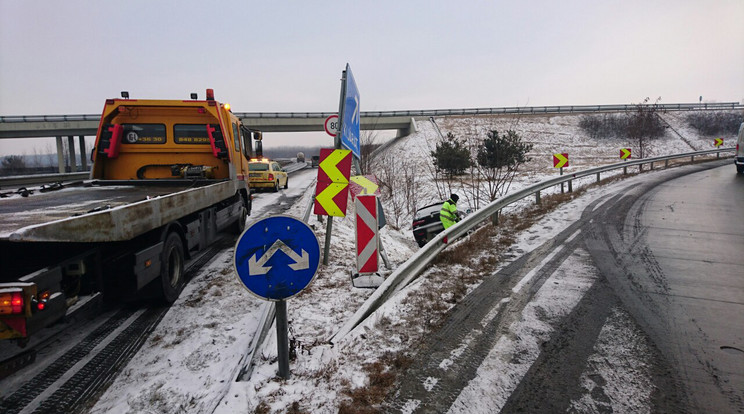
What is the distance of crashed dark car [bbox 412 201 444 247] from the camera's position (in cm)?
966

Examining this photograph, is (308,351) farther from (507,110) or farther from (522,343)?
(507,110)

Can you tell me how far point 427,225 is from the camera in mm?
9781

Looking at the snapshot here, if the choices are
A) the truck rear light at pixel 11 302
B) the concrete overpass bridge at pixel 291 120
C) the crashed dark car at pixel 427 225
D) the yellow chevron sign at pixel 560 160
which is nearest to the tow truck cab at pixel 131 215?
the truck rear light at pixel 11 302

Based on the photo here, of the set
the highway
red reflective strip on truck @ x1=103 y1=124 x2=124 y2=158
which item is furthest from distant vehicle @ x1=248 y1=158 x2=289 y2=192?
the highway

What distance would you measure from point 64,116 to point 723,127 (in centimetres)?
7756

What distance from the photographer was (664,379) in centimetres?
305

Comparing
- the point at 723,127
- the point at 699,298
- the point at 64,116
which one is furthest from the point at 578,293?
the point at 723,127

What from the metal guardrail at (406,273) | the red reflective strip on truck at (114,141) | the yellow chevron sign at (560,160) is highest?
the red reflective strip on truck at (114,141)

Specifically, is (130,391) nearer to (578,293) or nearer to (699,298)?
(578,293)

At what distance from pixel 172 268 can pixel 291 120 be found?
44.9 m

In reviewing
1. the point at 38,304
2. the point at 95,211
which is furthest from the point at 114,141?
the point at 38,304

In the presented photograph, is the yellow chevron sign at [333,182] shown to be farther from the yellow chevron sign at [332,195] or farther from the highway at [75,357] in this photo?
the highway at [75,357]

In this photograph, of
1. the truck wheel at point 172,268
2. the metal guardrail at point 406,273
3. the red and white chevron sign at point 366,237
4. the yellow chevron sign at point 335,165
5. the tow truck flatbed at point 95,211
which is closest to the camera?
the tow truck flatbed at point 95,211

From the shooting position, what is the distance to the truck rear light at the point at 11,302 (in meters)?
2.63
